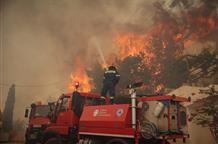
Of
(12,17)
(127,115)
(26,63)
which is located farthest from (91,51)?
(127,115)

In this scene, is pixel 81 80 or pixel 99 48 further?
pixel 81 80

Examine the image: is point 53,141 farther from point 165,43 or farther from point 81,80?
point 81,80

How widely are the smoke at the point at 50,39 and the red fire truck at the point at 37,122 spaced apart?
7.29m

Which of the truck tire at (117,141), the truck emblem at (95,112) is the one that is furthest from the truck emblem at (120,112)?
the truck emblem at (95,112)

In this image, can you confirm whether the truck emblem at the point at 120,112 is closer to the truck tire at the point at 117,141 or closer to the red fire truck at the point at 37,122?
the truck tire at the point at 117,141

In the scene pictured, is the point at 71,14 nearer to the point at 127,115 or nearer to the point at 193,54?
the point at 193,54

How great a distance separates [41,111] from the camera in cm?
1097

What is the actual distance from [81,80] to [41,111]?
7362 millimetres

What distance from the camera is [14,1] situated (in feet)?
67.5

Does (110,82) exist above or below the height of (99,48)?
below

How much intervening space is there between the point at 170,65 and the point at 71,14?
27.9 feet

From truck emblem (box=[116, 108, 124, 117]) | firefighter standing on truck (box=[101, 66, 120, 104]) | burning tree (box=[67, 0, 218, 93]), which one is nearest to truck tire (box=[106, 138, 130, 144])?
truck emblem (box=[116, 108, 124, 117])

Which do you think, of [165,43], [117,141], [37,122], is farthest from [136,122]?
[165,43]

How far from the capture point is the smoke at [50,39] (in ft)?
58.2
